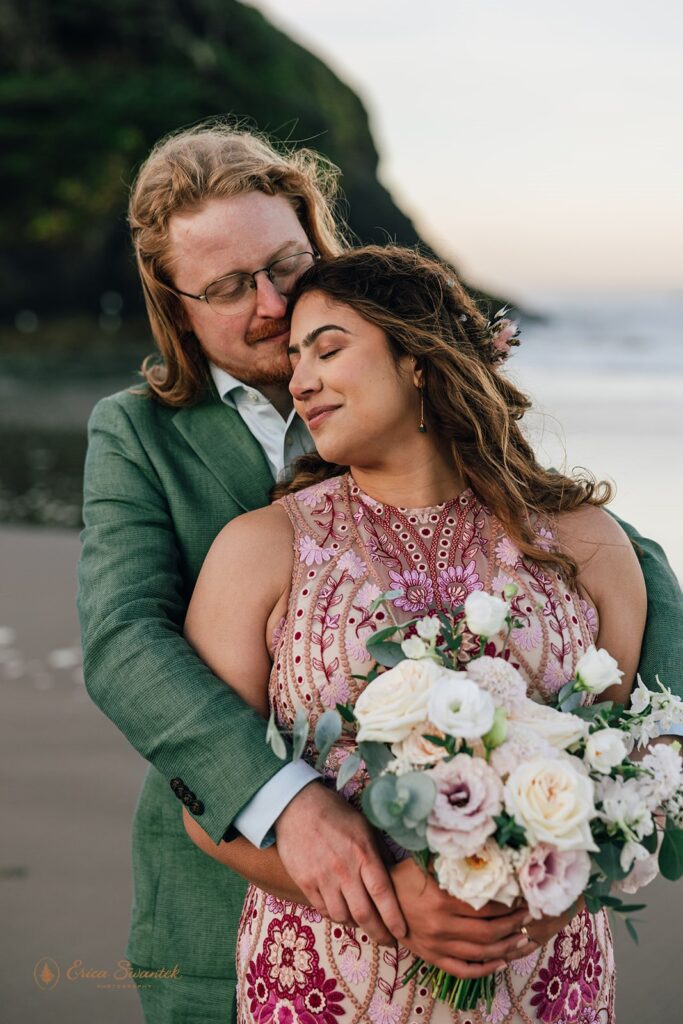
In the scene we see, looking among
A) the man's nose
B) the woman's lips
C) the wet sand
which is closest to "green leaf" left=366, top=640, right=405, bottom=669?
the woman's lips

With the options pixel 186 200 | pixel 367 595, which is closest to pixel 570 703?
pixel 367 595

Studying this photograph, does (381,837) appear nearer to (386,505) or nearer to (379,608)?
(379,608)

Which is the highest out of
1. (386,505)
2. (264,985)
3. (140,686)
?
(386,505)

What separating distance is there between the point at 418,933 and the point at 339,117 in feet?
102

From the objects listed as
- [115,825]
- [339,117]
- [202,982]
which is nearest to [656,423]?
[115,825]

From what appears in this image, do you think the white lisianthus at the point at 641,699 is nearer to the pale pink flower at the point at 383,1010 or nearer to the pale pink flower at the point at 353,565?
the pale pink flower at the point at 353,565

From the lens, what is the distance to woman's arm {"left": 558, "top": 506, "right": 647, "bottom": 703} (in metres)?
2.38

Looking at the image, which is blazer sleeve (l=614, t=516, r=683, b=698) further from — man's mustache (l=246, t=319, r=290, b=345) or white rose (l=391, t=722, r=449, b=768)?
man's mustache (l=246, t=319, r=290, b=345)

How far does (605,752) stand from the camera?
1.84m

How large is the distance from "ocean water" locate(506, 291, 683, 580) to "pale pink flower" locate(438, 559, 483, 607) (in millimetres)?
488

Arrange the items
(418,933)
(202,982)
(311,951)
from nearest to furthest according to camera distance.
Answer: (418,933)
(311,951)
(202,982)

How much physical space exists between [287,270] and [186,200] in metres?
0.30

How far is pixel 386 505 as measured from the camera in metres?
2.40

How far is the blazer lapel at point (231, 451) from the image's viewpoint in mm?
2764
